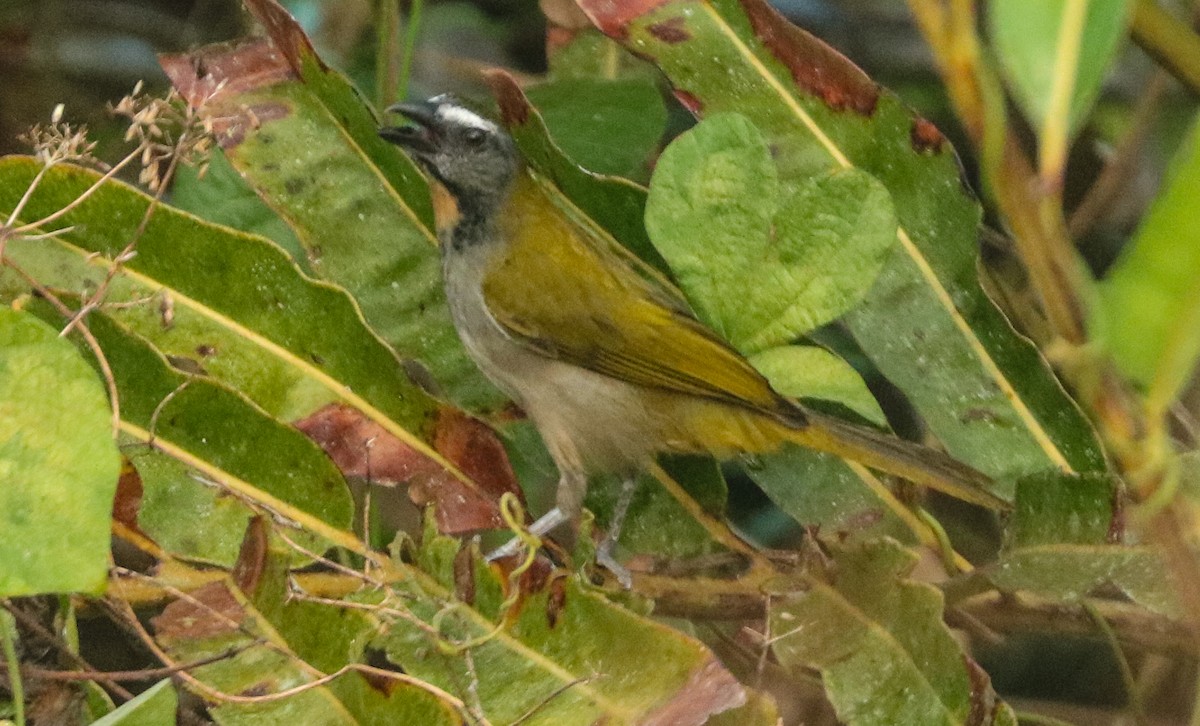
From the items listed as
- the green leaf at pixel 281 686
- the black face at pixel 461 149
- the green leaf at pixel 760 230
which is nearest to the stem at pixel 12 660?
the green leaf at pixel 281 686

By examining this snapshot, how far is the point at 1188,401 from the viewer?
5.60 feet

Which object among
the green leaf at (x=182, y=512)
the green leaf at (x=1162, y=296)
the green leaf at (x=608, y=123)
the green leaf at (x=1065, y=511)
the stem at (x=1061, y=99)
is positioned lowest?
the green leaf at (x=182, y=512)

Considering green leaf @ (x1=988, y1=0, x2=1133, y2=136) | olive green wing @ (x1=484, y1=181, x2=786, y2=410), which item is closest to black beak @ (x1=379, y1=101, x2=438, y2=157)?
olive green wing @ (x1=484, y1=181, x2=786, y2=410)

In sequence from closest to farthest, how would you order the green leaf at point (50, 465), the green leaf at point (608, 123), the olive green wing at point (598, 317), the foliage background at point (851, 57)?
the green leaf at point (50, 465)
the olive green wing at point (598, 317)
the green leaf at point (608, 123)
the foliage background at point (851, 57)

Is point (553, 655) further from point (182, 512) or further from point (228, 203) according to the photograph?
point (228, 203)

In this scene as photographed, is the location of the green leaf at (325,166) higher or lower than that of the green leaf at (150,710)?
higher

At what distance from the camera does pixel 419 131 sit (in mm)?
1989

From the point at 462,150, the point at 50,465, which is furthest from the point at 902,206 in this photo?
the point at 50,465

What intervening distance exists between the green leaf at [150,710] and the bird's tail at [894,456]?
872 mm

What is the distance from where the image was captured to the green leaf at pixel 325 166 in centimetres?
149

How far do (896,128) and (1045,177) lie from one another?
0.98 m

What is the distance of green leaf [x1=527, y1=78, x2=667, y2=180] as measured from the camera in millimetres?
1837

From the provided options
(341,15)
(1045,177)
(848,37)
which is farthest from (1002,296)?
(341,15)

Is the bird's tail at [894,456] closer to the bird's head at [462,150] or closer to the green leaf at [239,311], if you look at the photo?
the green leaf at [239,311]
